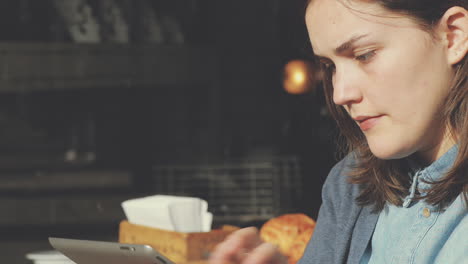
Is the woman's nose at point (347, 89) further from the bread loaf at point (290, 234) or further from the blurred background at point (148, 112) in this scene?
the blurred background at point (148, 112)

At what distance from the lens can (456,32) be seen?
112 cm

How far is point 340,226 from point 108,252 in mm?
459

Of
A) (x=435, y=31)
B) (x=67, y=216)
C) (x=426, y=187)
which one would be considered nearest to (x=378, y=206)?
(x=426, y=187)

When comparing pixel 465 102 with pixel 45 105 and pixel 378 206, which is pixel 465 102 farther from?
pixel 45 105

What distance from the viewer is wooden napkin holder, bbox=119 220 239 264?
174 centimetres

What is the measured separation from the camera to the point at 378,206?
4.44ft

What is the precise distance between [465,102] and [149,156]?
162 inches

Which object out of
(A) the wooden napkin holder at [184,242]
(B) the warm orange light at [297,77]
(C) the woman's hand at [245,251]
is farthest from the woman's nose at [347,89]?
(B) the warm orange light at [297,77]

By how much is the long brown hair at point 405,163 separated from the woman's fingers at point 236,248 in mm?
354

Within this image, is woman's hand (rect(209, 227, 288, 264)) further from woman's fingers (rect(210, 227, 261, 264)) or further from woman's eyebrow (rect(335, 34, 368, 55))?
woman's eyebrow (rect(335, 34, 368, 55))

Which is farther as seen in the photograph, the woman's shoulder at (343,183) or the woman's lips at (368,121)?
the woman's shoulder at (343,183)

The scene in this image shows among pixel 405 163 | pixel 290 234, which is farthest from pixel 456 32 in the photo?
pixel 290 234

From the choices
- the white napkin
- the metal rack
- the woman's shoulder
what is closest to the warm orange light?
the metal rack

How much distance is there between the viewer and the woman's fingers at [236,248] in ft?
3.26
